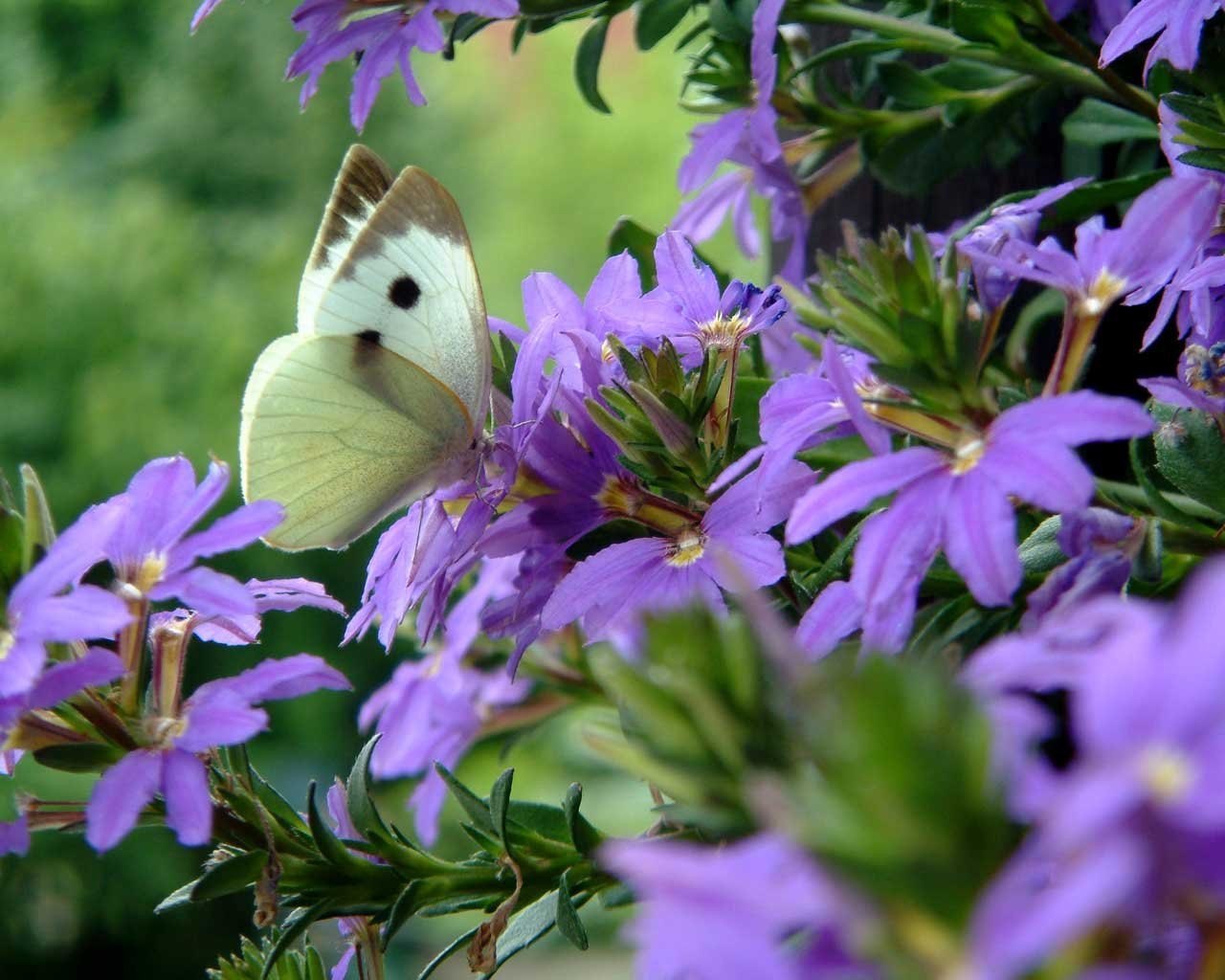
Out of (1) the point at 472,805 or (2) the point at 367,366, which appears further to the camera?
(2) the point at 367,366

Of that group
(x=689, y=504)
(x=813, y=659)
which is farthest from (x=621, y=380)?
(x=813, y=659)

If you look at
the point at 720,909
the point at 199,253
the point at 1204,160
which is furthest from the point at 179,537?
the point at 199,253

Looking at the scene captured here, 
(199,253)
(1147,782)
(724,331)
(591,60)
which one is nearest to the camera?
(1147,782)

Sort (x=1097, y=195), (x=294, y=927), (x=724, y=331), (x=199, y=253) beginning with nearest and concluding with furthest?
(x=294, y=927) < (x=724, y=331) < (x=1097, y=195) < (x=199, y=253)

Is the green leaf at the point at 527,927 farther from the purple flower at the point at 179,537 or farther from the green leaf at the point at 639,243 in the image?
the green leaf at the point at 639,243

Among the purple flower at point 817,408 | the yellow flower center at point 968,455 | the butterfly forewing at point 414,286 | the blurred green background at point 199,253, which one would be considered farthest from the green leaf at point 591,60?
the blurred green background at point 199,253

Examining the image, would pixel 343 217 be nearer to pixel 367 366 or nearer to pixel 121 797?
pixel 367 366
